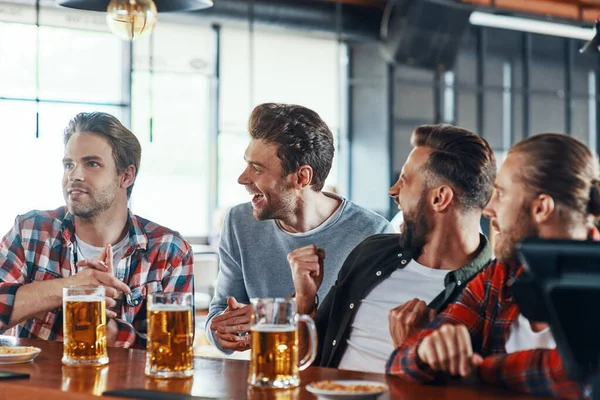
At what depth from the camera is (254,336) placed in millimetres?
1729

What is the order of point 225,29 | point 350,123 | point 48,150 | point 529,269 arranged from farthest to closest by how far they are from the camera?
point 350,123 < point 225,29 < point 48,150 < point 529,269

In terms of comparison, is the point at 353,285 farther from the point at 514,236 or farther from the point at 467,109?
the point at 467,109

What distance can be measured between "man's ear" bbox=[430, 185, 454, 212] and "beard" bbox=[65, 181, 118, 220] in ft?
3.49

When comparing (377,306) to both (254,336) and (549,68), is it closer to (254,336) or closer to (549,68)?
(254,336)

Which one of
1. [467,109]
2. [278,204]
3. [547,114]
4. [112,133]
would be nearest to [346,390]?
[278,204]

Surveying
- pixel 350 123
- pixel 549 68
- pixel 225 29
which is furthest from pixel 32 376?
pixel 549 68

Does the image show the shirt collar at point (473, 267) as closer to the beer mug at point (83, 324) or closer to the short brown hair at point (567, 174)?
the short brown hair at point (567, 174)

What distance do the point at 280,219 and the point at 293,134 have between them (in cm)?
29

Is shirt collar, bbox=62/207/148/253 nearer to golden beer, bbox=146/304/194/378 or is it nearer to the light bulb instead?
golden beer, bbox=146/304/194/378

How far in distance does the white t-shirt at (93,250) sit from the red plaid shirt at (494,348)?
3.77 feet

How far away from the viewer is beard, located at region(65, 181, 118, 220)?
2.84 m

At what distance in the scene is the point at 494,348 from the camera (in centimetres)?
199

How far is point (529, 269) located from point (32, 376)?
1.19 metres

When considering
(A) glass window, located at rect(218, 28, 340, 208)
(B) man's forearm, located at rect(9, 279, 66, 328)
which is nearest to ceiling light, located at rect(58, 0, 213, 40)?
(B) man's forearm, located at rect(9, 279, 66, 328)
